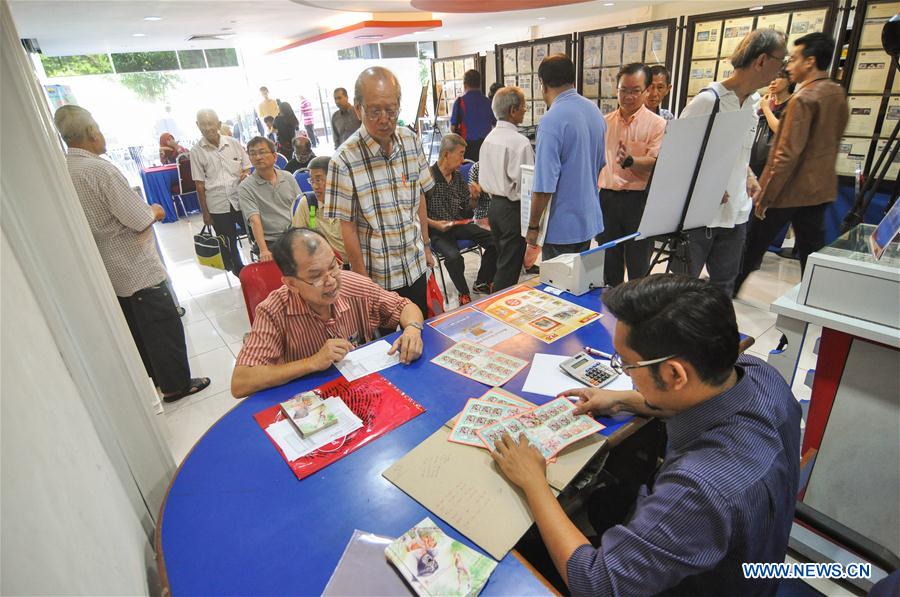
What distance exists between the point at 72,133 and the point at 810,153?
4246mm

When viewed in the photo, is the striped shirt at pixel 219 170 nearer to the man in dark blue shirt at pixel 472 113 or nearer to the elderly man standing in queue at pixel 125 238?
the elderly man standing in queue at pixel 125 238

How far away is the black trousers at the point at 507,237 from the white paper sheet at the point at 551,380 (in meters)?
1.88

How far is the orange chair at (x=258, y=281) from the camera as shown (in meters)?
2.15

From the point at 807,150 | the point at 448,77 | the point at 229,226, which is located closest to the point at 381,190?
the point at 807,150

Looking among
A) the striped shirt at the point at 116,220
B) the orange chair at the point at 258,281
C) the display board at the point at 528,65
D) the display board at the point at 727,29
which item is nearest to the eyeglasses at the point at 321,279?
the orange chair at the point at 258,281

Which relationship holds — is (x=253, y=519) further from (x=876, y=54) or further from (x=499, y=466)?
(x=876, y=54)

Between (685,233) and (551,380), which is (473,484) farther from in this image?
(685,233)

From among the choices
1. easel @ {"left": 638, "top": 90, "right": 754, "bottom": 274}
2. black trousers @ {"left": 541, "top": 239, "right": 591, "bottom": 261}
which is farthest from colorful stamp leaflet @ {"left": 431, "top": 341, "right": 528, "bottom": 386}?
black trousers @ {"left": 541, "top": 239, "right": 591, "bottom": 261}

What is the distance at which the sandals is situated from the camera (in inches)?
115

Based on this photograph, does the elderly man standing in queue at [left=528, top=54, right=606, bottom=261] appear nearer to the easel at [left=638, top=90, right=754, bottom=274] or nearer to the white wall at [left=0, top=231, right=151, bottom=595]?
the easel at [left=638, top=90, right=754, bottom=274]

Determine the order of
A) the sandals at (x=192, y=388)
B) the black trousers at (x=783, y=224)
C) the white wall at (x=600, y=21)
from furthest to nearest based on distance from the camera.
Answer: the white wall at (x=600, y=21), the black trousers at (x=783, y=224), the sandals at (x=192, y=388)

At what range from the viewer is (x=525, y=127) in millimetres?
7430

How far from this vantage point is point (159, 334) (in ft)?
8.87

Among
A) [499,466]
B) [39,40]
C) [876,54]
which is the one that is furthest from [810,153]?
[39,40]
